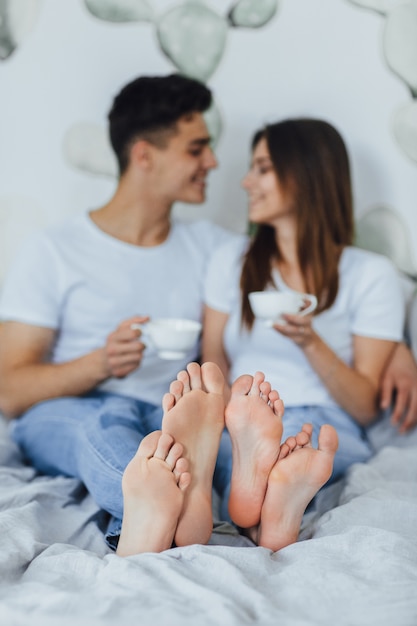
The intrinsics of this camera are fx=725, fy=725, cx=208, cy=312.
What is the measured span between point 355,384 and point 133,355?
484 millimetres

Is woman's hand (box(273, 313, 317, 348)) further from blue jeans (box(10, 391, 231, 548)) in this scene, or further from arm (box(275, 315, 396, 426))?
blue jeans (box(10, 391, 231, 548))

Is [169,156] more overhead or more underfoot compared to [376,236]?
more overhead

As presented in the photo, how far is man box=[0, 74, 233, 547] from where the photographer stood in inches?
58.2

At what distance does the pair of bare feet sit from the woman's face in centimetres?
68

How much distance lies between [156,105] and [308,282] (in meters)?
0.59

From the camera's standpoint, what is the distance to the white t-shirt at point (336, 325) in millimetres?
1610

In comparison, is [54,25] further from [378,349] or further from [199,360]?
[378,349]

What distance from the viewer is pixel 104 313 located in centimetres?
171

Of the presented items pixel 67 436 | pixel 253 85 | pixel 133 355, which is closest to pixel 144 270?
pixel 133 355

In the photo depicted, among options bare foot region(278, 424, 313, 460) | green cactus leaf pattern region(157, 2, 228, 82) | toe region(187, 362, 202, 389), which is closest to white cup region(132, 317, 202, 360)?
toe region(187, 362, 202, 389)

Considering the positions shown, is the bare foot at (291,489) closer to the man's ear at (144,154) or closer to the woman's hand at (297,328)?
the woman's hand at (297,328)

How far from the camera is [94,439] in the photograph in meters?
1.28

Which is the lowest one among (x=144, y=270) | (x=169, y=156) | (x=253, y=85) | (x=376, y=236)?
(x=144, y=270)

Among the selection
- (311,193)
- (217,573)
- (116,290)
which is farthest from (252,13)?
(217,573)
